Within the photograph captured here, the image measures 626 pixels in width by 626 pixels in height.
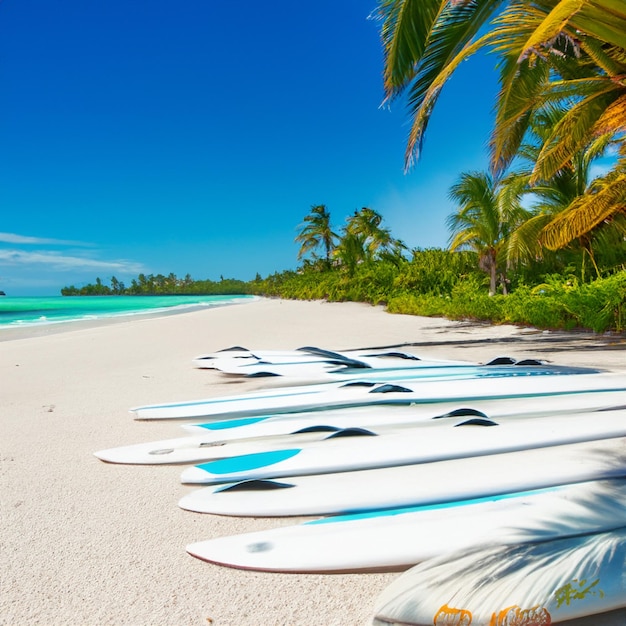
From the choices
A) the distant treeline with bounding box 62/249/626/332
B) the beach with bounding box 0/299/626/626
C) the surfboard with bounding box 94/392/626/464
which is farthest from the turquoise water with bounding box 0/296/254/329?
the surfboard with bounding box 94/392/626/464

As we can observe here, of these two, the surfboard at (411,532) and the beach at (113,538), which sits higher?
the surfboard at (411,532)

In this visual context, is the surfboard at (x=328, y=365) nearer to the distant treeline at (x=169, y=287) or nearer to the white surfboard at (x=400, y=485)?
the white surfboard at (x=400, y=485)

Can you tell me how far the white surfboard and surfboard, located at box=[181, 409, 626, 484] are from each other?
57 millimetres

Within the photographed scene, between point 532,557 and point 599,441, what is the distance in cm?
113

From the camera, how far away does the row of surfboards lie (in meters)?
0.94

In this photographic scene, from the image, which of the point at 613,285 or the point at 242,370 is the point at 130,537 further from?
the point at 613,285

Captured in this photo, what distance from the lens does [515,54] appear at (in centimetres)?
445

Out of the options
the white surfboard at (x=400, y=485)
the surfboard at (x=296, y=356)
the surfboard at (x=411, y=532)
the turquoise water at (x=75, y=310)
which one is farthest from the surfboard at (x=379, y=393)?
the turquoise water at (x=75, y=310)

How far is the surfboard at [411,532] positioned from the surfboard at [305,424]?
2.24 feet

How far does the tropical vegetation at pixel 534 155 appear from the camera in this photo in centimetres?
402

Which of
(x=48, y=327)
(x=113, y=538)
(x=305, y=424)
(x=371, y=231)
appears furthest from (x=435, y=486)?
(x=371, y=231)

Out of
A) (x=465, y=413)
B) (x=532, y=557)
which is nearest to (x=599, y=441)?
(x=465, y=413)

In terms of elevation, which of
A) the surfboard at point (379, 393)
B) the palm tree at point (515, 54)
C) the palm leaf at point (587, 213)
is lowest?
the surfboard at point (379, 393)

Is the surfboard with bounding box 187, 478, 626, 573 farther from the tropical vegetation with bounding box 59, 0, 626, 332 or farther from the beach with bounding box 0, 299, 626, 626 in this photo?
the tropical vegetation with bounding box 59, 0, 626, 332
